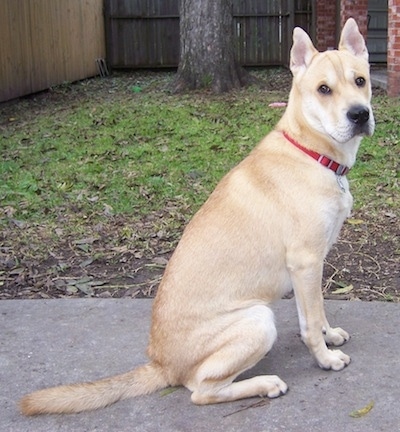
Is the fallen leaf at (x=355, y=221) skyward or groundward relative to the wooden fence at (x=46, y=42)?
groundward

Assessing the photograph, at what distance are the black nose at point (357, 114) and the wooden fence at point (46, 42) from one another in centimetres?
1006

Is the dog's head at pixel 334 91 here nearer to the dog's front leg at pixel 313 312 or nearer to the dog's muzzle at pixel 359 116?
the dog's muzzle at pixel 359 116

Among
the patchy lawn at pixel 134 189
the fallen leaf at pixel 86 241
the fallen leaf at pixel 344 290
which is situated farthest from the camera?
the fallen leaf at pixel 86 241

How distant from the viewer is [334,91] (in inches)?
122

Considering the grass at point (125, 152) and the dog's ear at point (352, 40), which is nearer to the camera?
the dog's ear at point (352, 40)

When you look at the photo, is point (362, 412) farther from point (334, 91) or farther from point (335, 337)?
point (334, 91)

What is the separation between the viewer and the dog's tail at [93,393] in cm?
292

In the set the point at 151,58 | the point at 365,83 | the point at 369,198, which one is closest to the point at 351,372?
the point at 365,83

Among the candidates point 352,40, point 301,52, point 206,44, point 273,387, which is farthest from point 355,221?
point 206,44

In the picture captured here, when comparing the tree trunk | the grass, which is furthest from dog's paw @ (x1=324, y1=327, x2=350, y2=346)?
the tree trunk

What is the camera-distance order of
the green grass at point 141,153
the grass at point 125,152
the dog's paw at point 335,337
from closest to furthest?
the dog's paw at point 335,337 → the green grass at point 141,153 → the grass at point 125,152

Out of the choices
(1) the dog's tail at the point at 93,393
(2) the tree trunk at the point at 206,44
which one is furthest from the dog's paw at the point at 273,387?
(2) the tree trunk at the point at 206,44

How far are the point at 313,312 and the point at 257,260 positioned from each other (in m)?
0.37

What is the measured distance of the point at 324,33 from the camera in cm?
1719
